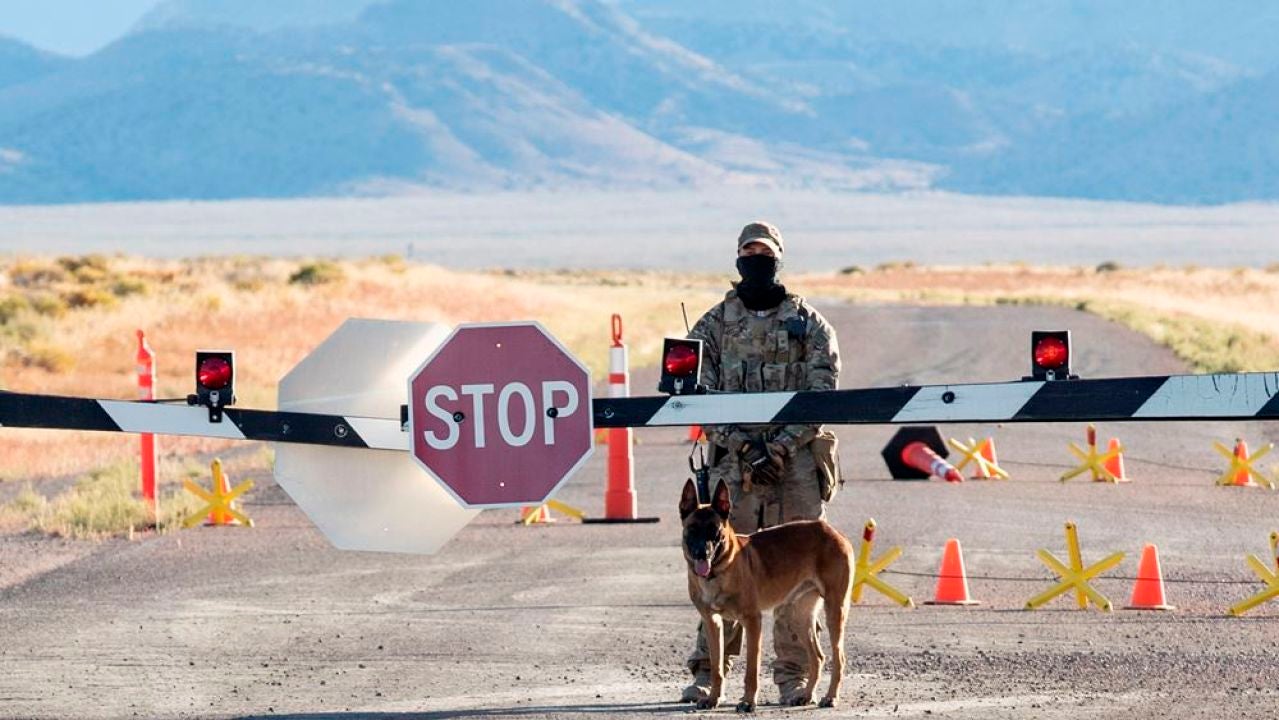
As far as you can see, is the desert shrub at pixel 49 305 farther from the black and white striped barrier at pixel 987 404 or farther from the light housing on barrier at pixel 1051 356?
the light housing on barrier at pixel 1051 356

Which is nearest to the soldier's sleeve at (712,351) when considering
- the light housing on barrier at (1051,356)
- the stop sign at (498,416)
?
the stop sign at (498,416)

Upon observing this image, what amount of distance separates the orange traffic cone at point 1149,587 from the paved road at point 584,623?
0.16 meters

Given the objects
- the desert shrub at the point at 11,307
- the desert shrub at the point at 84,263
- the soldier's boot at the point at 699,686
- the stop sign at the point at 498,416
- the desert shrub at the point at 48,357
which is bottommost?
the soldier's boot at the point at 699,686

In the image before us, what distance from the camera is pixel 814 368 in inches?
348

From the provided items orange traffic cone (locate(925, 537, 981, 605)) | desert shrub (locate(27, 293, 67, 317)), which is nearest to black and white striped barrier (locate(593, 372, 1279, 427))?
orange traffic cone (locate(925, 537, 981, 605))

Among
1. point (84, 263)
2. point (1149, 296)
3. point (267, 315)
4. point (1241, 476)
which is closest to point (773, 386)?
point (1241, 476)

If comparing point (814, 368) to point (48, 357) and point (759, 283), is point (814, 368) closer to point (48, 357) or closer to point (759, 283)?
point (759, 283)

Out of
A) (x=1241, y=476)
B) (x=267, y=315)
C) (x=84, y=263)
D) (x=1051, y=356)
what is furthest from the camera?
(x=84, y=263)

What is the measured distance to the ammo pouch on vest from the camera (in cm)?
892

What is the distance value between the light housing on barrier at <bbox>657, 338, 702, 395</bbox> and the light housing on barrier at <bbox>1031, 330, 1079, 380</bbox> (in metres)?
1.22

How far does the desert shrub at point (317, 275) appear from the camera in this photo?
5766 centimetres

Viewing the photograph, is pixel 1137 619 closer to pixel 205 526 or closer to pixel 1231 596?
pixel 1231 596

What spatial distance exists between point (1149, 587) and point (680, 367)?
4584 mm

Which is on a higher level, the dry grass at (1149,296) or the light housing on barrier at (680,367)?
the dry grass at (1149,296)
